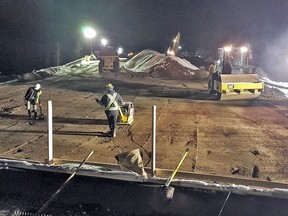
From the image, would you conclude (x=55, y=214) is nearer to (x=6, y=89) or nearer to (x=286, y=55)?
(x=6, y=89)

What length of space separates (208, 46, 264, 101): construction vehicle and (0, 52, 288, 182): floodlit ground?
61 cm

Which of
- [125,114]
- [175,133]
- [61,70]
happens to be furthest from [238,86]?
[61,70]

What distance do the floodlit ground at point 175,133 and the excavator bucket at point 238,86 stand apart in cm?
52

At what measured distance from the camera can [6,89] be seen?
24391mm

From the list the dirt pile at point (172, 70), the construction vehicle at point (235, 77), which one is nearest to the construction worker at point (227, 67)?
the construction vehicle at point (235, 77)

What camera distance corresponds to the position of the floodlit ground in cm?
971

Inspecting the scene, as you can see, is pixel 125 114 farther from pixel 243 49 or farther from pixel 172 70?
pixel 172 70

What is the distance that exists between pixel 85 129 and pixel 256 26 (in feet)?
266

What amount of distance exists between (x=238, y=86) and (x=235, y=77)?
637mm

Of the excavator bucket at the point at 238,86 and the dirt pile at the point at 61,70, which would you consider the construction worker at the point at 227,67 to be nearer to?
the excavator bucket at the point at 238,86

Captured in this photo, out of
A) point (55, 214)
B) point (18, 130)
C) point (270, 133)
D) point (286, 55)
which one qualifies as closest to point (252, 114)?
point (270, 133)

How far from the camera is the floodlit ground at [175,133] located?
382 inches

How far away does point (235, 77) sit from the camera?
20578 millimetres

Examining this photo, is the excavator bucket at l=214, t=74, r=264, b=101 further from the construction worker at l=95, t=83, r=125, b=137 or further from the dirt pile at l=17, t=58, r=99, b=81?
the dirt pile at l=17, t=58, r=99, b=81
